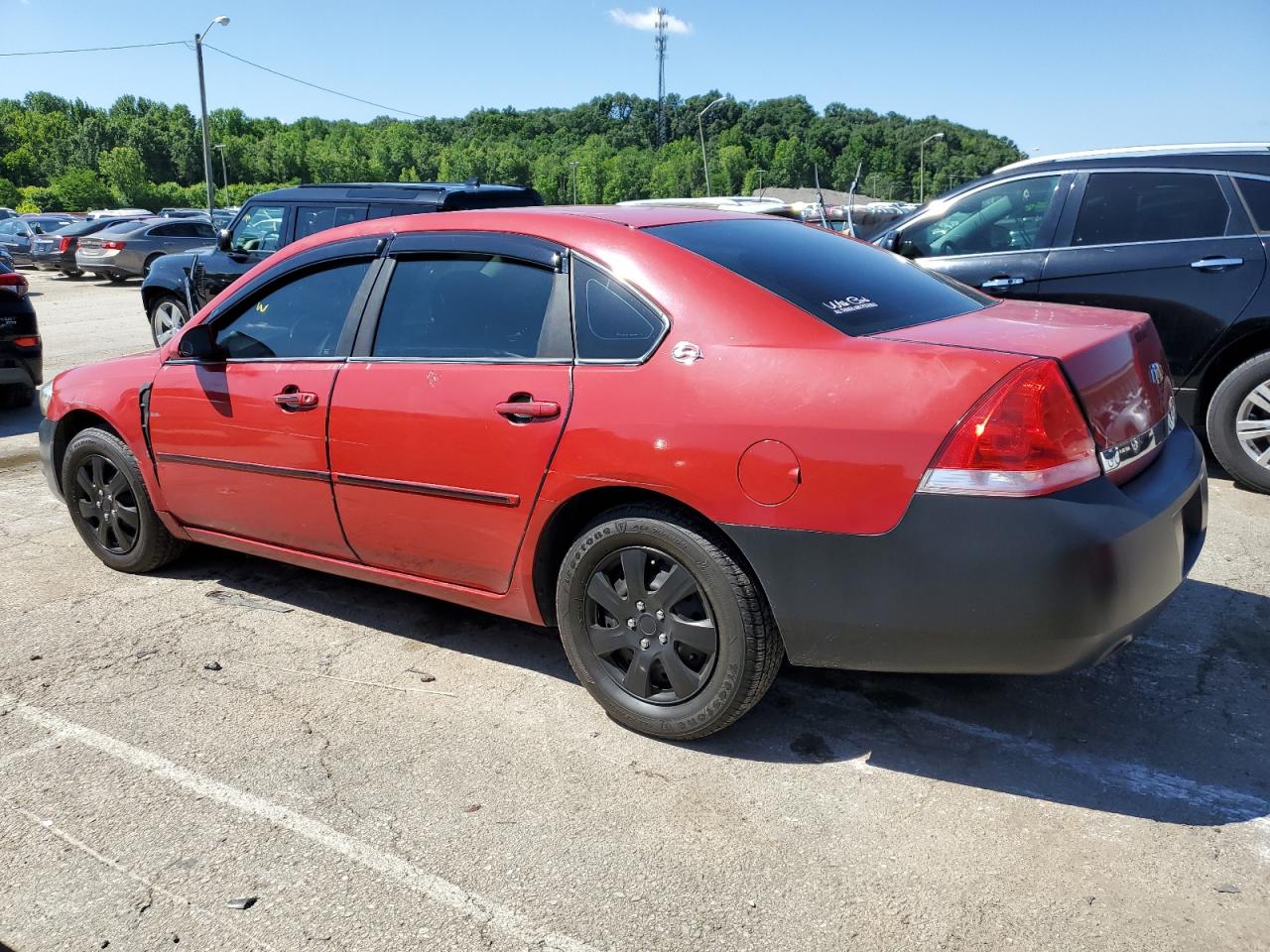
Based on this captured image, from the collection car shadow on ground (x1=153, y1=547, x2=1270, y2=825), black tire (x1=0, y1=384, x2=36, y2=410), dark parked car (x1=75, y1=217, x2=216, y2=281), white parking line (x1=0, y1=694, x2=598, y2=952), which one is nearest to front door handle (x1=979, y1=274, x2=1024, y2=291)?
car shadow on ground (x1=153, y1=547, x2=1270, y2=825)

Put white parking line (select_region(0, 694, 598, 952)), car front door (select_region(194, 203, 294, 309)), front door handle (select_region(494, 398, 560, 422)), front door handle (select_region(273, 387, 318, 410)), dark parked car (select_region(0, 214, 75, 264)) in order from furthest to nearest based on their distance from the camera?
dark parked car (select_region(0, 214, 75, 264)), car front door (select_region(194, 203, 294, 309)), front door handle (select_region(273, 387, 318, 410)), front door handle (select_region(494, 398, 560, 422)), white parking line (select_region(0, 694, 598, 952))

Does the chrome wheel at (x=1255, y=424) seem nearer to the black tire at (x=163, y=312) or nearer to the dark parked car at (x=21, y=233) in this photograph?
the black tire at (x=163, y=312)

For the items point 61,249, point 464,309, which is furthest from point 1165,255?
point 61,249

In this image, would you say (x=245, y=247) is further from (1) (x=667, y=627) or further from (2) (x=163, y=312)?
(1) (x=667, y=627)

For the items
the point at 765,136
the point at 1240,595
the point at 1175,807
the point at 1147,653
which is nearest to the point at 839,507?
the point at 1175,807

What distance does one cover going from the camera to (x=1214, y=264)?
5.62 meters

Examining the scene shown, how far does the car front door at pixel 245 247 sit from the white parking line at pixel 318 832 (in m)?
7.12

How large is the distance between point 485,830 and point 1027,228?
203 inches

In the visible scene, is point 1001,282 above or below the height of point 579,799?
above

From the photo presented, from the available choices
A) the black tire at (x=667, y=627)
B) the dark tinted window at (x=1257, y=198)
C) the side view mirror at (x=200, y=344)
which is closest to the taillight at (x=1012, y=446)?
the black tire at (x=667, y=627)

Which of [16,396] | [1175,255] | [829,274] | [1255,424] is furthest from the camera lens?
[16,396]

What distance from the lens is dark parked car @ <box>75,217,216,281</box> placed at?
2334cm

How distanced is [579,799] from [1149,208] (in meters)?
4.95

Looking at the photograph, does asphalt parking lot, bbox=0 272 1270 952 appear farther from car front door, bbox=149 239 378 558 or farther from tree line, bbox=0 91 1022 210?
tree line, bbox=0 91 1022 210
